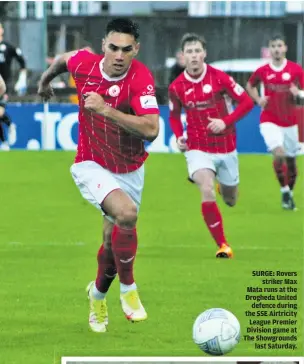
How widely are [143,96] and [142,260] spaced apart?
3.93 meters

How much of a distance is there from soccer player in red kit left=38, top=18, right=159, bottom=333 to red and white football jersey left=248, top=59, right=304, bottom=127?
315 inches

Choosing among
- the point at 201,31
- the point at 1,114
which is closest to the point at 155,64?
the point at 201,31

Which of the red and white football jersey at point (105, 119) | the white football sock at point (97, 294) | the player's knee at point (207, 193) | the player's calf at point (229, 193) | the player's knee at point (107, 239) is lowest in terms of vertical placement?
the player's calf at point (229, 193)

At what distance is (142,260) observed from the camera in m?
11.4

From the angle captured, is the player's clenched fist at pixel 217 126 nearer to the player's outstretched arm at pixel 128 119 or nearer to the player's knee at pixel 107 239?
the player's knee at pixel 107 239

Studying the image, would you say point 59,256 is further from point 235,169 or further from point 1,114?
point 1,114

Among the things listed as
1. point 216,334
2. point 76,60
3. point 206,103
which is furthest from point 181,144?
point 216,334

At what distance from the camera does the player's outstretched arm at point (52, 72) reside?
8.37m

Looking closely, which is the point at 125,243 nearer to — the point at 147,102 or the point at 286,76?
the point at 147,102

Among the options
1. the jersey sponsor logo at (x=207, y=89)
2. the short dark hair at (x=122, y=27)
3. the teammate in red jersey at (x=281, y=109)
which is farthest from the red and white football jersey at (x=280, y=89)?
the short dark hair at (x=122, y=27)

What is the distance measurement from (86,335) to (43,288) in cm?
197

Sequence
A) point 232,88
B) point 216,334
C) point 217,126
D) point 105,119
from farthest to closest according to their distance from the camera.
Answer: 1. point 232,88
2. point 217,126
3. point 105,119
4. point 216,334

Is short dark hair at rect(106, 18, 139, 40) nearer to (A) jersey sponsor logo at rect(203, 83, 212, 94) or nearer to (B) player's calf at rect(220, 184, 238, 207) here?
(A) jersey sponsor logo at rect(203, 83, 212, 94)

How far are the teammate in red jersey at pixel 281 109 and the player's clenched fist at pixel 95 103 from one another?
8.47 m
